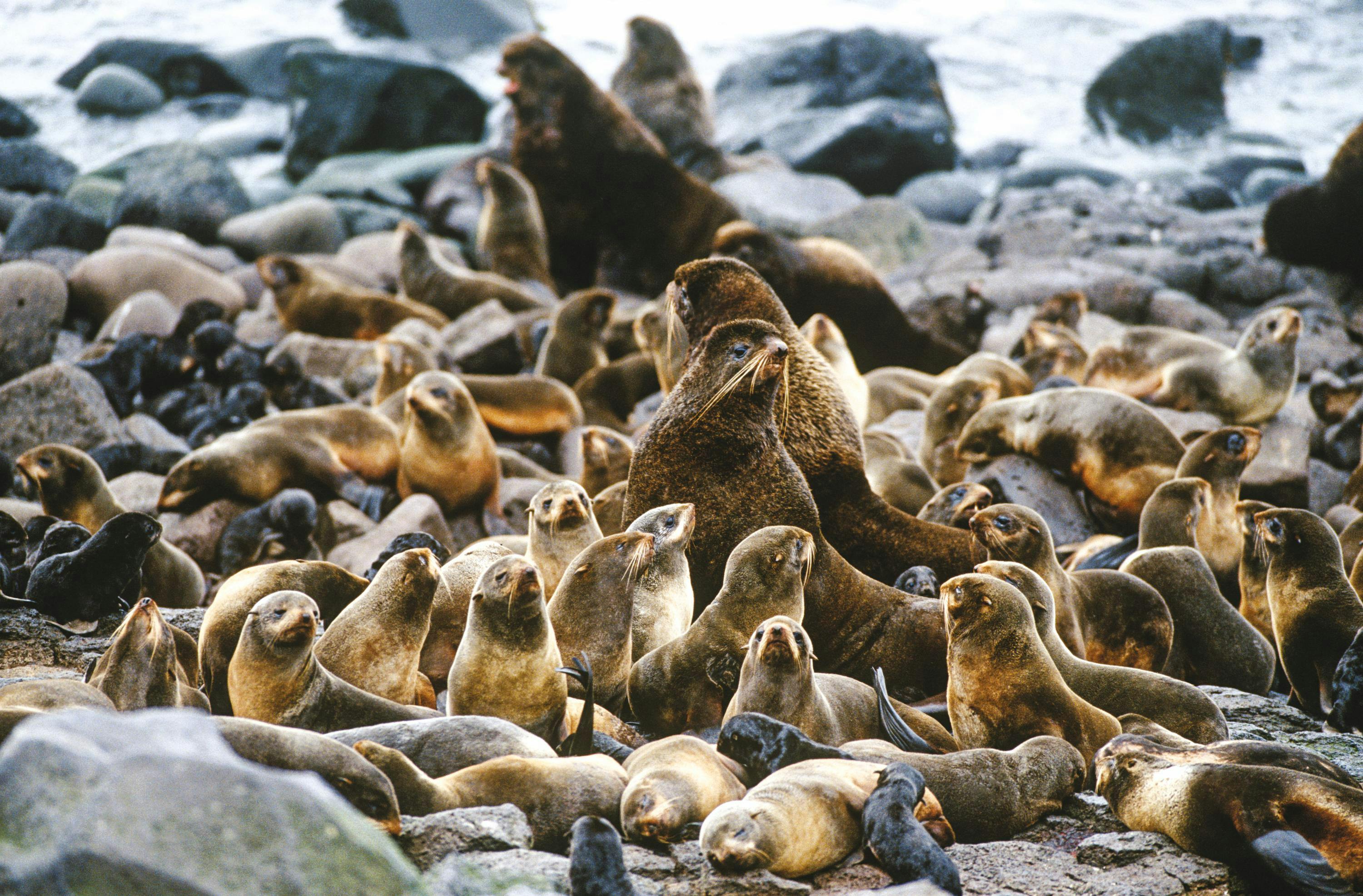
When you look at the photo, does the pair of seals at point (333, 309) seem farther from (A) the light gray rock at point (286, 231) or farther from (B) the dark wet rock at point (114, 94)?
(B) the dark wet rock at point (114, 94)

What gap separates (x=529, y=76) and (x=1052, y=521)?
27.7 feet

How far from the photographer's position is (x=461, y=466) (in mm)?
7176

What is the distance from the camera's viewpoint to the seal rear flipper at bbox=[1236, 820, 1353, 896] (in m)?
2.92

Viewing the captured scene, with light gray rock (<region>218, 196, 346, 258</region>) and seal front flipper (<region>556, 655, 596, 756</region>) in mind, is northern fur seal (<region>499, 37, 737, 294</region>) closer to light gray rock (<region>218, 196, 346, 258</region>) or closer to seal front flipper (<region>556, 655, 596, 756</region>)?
light gray rock (<region>218, 196, 346, 258</region>)

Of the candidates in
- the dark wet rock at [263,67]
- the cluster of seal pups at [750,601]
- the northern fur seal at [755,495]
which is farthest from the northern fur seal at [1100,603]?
the dark wet rock at [263,67]

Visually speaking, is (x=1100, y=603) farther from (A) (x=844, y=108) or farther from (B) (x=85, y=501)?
(A) (x=844, y=108)

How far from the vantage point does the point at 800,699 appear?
3816 mm

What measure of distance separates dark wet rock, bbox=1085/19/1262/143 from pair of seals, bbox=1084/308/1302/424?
25733 millimetres

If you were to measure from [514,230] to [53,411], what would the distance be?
6458 mm

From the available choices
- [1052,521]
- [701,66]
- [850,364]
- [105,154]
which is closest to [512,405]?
[850,364]

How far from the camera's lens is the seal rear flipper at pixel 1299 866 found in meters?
2.92

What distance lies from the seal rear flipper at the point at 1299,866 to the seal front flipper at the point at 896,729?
1.05m

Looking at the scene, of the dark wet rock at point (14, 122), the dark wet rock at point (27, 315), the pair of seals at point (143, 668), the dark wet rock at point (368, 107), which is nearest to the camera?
the pair of seals at point (143, 668)

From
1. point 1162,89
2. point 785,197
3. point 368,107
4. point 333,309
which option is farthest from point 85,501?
point 1162,89
